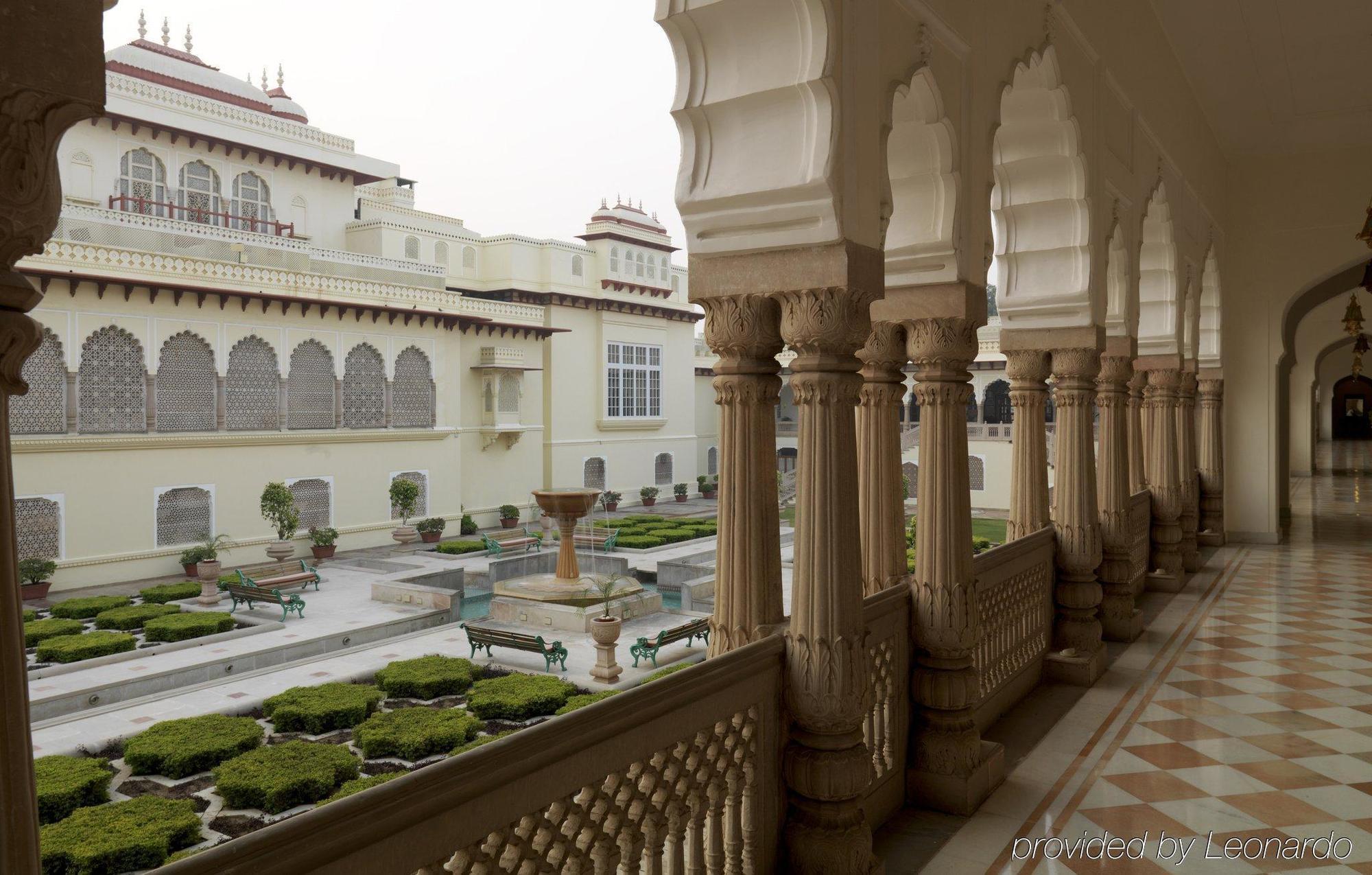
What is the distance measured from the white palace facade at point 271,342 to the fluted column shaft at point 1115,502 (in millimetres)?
14288

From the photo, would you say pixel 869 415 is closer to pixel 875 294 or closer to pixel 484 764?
pixel 875 294

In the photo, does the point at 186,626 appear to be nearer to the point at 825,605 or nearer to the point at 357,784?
the point at 357,784

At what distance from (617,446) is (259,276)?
462 inches

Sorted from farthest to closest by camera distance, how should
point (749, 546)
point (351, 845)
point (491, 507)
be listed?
point (491, 507) < point (749, 546) < point (351, 845)

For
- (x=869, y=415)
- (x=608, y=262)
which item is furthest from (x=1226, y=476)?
(x=608, y=262)

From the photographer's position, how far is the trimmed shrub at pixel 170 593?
45.5 feet

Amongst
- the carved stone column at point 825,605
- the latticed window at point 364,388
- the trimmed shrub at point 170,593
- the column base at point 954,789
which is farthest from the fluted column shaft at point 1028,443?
the latticed window at point 364,388

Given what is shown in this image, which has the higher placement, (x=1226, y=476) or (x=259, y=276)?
(x=259, y=276)

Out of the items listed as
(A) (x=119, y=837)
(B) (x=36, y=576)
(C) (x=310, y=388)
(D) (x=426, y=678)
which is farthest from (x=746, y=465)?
(C) (x=310, y=388)

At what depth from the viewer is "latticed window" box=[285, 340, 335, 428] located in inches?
734

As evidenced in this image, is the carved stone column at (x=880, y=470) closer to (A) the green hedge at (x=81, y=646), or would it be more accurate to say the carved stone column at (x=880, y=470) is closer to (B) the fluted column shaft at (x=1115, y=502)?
(B) the fluted column shaft at (x=1115, y=502)

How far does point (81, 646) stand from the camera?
34.2 ft

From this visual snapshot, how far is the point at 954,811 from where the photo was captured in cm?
377

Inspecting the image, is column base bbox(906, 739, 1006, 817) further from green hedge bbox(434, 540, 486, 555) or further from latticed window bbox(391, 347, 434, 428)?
latticed window bbox(391, 347, 434, 428)
